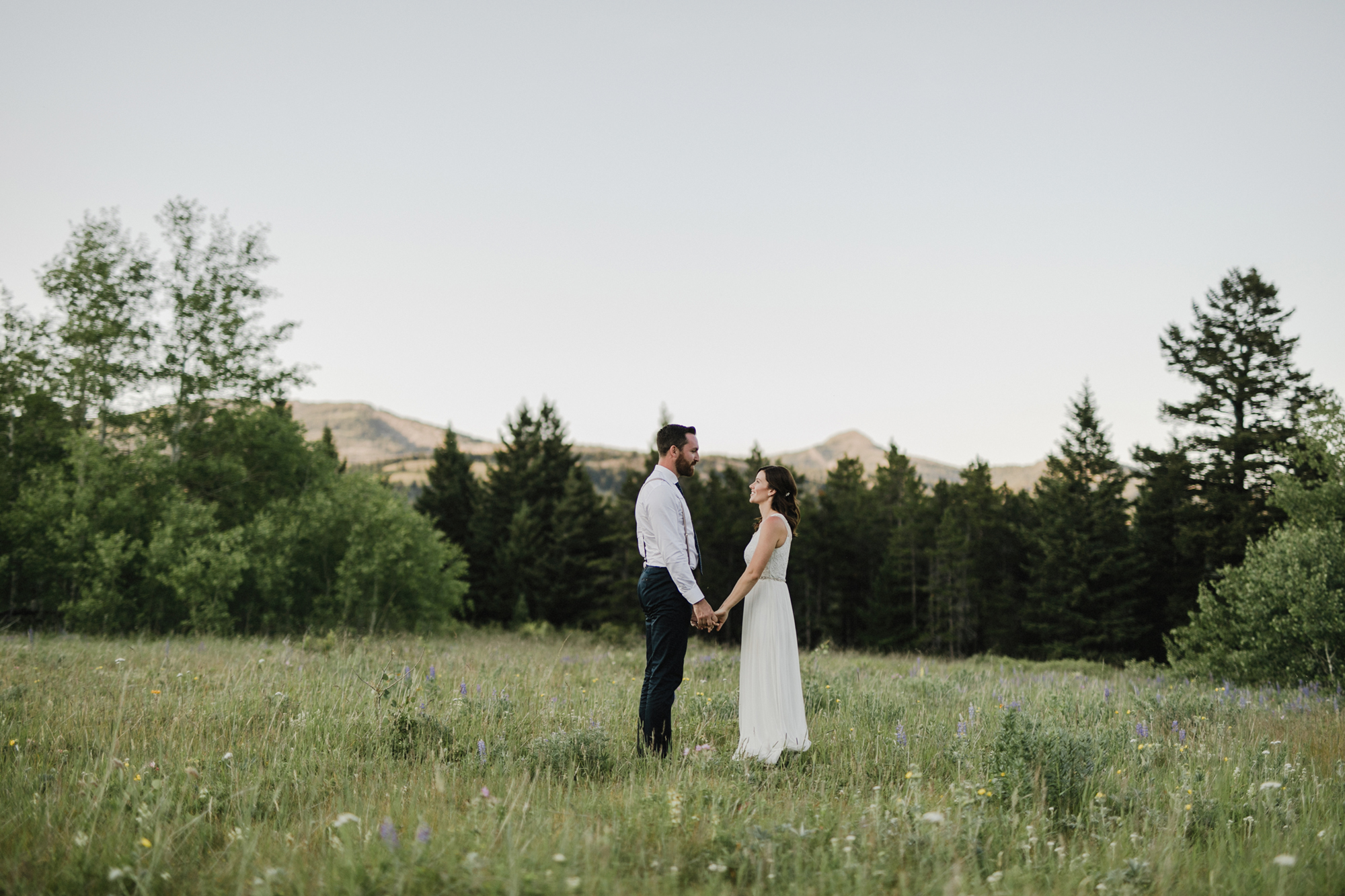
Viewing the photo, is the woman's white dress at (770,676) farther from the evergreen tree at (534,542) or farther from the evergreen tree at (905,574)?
the evergreen tree at (905,574)

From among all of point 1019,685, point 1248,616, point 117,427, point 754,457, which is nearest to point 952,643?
point 754,457

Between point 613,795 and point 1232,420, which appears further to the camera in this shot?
point 1232,420

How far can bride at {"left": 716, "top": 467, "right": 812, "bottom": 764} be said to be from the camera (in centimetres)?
520

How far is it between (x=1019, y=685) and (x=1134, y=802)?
5765 mm

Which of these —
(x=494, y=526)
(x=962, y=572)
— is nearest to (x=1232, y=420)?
(x=962, y=572)

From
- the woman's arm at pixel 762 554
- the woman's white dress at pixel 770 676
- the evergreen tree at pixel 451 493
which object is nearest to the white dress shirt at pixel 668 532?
the woman's arm at pixel 762 554

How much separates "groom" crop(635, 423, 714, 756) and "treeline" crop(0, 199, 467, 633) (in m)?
18.0

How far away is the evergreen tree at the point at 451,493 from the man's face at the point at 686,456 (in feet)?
158

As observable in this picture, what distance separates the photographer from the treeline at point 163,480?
18.8 meters

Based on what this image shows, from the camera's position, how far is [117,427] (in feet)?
68.5

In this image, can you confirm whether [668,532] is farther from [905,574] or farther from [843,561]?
[843,561]

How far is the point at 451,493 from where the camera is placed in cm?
5219

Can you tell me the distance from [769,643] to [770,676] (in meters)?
0.25

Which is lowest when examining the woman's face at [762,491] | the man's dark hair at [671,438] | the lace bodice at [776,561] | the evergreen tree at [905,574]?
the evergreen tree at [905,574]
